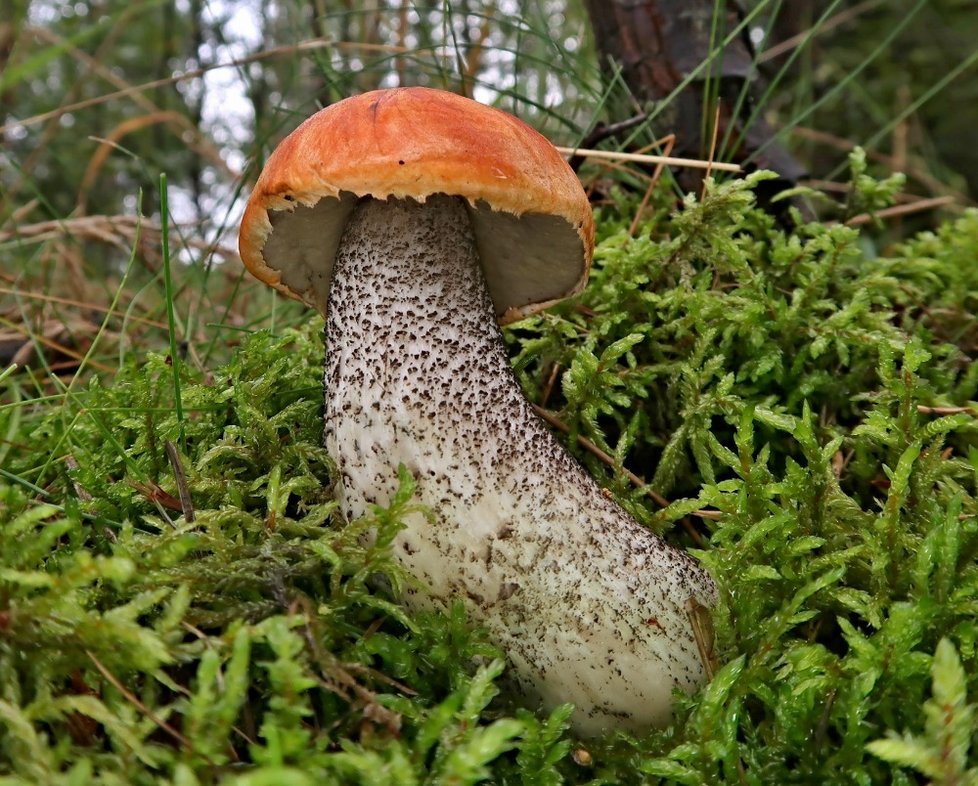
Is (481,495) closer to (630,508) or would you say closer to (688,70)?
(630,508)

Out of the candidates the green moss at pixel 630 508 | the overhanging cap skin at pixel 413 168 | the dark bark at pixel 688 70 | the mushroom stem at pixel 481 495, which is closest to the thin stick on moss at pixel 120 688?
the green moss at pixel 630 508

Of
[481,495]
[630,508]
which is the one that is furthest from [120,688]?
[630,508]

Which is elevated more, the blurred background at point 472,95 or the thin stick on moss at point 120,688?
the blurred background at point 472,95

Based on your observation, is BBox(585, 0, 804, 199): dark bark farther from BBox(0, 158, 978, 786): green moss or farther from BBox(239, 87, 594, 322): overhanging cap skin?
BBox(239, 87, 594, 322): overhanging cap skin

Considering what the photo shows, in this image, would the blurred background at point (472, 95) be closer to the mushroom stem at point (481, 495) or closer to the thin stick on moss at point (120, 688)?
the mushroom stem at point (481, 495)

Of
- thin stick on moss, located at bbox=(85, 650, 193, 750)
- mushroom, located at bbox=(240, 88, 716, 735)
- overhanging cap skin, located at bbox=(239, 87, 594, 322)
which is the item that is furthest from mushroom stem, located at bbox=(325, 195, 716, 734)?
thin stick on moss, located at bbox=(85, 650, 193, 750)

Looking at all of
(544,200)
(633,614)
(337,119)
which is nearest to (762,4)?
(544,200)
